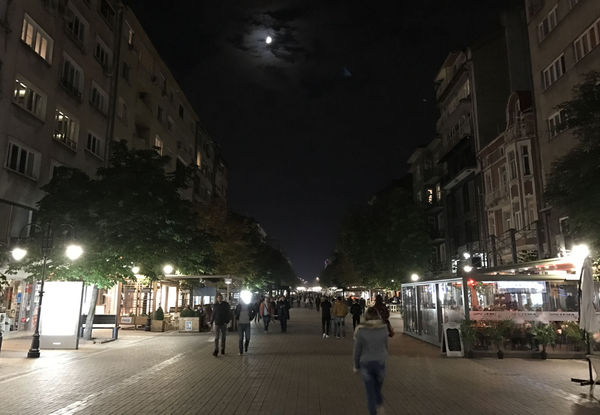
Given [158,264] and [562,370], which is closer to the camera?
Result: [562,370]

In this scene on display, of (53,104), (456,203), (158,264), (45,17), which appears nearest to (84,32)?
(45,17)

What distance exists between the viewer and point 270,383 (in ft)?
35.5

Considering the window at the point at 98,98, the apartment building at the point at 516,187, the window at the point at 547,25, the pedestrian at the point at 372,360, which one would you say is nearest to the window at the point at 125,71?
the window at the point at 98,98

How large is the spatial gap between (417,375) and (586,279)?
4590mm

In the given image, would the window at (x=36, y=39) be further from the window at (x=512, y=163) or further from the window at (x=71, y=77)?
the window at (x=512, y=163)

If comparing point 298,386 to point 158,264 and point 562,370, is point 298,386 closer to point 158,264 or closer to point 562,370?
point 562,370

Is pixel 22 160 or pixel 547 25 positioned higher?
pixel 547 25

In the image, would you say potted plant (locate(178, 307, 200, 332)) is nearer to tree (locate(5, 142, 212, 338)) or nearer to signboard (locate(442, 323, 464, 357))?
tree (locate(5, 142, 212, 338))

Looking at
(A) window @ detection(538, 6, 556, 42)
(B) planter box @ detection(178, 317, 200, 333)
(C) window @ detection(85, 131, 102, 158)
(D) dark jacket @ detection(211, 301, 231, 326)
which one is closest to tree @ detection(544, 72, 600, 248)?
(D) dark jacket @ detection(211, 301, 231, 326)

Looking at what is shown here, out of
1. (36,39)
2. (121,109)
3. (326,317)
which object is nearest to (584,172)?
(326,317)

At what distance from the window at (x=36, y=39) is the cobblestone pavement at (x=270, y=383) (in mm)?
14642

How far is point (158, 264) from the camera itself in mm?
22609

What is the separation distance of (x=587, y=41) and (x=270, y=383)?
21475 mm

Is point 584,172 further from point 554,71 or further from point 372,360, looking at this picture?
point 554,71
